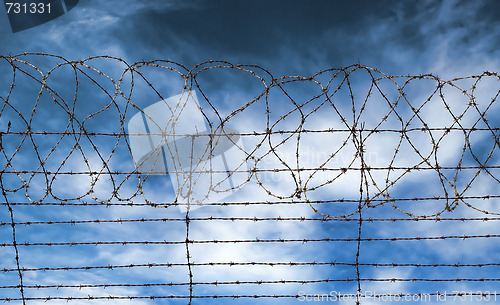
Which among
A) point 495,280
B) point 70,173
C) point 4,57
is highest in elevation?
point 4,57

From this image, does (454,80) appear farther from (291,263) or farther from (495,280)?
(291,263)

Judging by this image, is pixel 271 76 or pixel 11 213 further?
pixel 11 213

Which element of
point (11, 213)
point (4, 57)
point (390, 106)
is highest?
point (4, 57)

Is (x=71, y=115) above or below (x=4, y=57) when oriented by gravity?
below

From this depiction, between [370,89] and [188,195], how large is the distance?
2675 millimetres

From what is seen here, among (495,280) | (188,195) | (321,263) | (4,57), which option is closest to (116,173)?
(188,195)

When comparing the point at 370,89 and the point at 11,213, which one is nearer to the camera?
the point at 370,89

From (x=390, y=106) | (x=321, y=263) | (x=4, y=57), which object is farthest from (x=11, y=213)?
(x=390, y=106)

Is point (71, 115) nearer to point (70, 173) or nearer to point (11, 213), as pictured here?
point (70, 173)

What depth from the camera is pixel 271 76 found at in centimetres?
543

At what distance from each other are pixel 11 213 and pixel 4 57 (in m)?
2.07

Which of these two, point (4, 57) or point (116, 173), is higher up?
point (4, 57)

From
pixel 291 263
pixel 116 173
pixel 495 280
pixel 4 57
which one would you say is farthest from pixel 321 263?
pixel 4 57

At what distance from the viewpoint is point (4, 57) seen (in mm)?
5535
